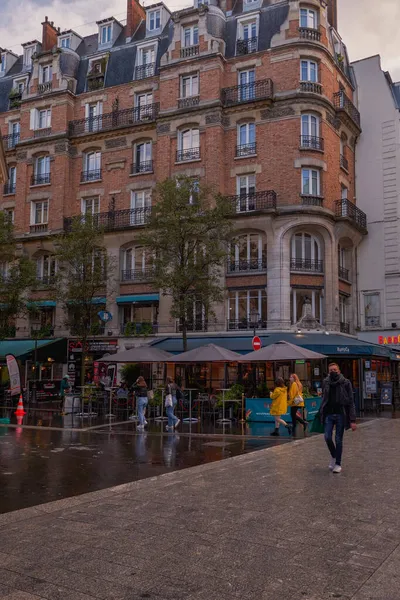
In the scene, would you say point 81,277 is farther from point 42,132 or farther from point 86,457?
point 86,457

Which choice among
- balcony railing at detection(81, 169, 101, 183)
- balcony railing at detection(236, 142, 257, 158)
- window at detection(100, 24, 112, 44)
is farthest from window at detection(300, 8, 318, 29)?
balcony railing at detection(81, 169, 101, 183)

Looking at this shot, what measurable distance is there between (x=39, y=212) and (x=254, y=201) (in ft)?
44.7

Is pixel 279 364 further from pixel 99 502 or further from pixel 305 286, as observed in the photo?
pixel 99 502

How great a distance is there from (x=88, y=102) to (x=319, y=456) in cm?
2862

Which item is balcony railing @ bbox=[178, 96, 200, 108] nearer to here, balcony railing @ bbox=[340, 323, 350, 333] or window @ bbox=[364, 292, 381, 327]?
window @ bbox=[364, 292, 381, 327]

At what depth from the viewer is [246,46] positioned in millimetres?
30297

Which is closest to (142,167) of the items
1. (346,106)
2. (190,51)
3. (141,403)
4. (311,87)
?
(190,51)

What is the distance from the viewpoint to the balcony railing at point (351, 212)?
2877 centimetres

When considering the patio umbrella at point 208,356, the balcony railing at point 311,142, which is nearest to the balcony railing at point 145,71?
the balcony railing at point 311,142

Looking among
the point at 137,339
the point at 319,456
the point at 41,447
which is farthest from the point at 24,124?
the point at 319,456

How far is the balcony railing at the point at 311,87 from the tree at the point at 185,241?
881 centimetres

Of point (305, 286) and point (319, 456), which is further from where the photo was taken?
point (305, 286)

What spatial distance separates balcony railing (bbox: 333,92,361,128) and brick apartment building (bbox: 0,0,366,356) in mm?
124

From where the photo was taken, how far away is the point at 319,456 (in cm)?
1105
